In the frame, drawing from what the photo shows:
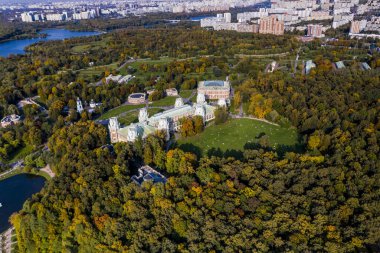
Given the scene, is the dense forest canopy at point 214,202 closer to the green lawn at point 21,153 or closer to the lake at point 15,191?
the lake at point 15,191

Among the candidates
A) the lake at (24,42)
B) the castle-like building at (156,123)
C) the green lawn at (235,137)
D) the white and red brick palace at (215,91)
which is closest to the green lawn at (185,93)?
the white and red brick palace at (215,91)

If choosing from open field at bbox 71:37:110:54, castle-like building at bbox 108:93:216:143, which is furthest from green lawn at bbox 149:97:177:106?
open field at bbox 71:37:110:54

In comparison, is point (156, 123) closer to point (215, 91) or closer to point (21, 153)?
point (215, 91)

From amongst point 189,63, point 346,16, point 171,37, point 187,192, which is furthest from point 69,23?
point 187,192

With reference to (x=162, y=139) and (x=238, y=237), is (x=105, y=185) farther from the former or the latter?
(x=238, y=237)

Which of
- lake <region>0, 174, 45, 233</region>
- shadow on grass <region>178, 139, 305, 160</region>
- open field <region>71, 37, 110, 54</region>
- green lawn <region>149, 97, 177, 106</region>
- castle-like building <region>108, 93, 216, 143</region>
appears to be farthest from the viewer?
open field <region>71, 37, 110, 54</region>

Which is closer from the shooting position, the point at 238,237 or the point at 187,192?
the point at 238,237

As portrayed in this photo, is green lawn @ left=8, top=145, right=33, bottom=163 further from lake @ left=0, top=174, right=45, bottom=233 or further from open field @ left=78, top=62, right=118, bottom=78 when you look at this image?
open field @ left=78, top=62, right=118, bottom=78
